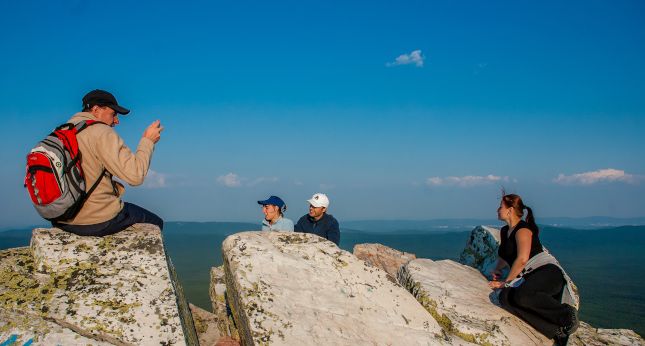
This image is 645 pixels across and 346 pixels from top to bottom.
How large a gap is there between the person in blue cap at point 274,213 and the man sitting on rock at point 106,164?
4809 mm

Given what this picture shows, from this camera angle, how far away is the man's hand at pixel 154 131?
24.2 feet

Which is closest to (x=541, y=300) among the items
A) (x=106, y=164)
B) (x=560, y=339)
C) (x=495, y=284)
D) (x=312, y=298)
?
(x=560, y=339)

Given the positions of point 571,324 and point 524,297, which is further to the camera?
point 524,297

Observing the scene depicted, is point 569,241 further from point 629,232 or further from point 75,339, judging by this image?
point 75,339

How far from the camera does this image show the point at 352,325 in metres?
6.97

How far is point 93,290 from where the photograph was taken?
6480 millimetres

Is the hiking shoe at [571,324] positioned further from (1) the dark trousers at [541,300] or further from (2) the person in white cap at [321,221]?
(2) the person in white cap at [321,221]

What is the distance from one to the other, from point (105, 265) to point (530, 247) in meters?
8.50

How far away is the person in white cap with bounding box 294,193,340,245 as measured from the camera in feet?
44.9

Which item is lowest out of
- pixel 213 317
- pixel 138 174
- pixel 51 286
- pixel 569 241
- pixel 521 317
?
pixel 569 241

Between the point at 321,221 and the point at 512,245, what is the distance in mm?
5776

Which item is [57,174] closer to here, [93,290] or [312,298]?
[93,290]

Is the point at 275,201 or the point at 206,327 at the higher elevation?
the point at 275,201

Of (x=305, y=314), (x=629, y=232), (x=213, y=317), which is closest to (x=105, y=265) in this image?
(x=305, y=314)
